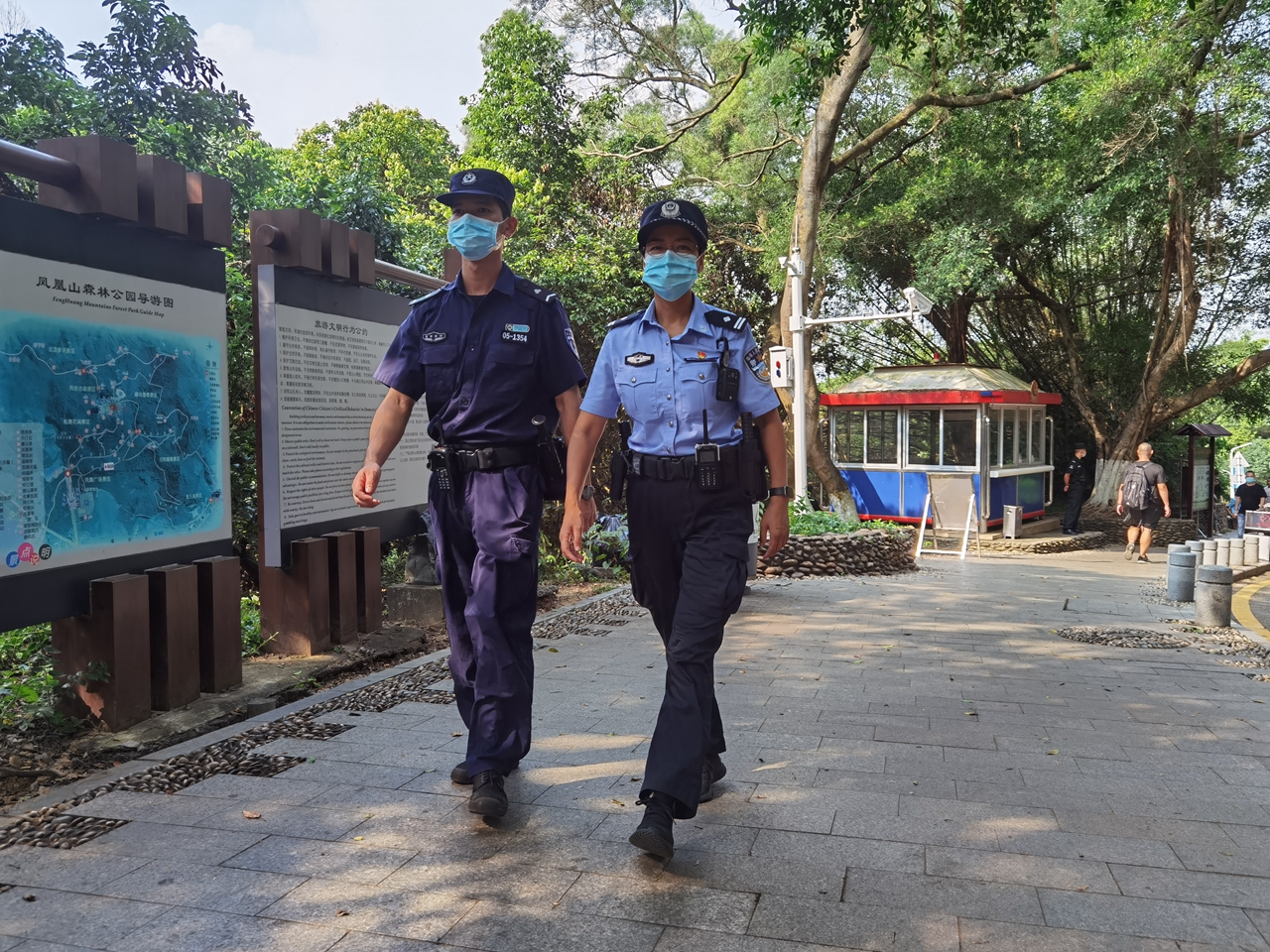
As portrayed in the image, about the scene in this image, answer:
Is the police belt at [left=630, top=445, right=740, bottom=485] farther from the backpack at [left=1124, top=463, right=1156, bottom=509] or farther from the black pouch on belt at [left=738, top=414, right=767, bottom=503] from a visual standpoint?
the backpack at [left=1124, top=463, right=1156, bottom=509]

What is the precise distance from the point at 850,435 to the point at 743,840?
17489mm

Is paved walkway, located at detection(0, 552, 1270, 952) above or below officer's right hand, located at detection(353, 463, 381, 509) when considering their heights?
below

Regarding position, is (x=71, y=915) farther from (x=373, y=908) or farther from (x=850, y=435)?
(x=850, y=435)

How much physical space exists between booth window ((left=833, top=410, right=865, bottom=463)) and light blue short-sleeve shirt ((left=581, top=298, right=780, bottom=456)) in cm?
1689

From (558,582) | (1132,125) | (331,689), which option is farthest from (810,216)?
(331,689)

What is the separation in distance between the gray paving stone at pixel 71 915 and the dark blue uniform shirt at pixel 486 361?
1.77 m

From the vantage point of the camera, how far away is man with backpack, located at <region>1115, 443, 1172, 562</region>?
15.3m

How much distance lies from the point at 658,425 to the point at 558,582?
21.5ft

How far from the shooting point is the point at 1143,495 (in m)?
15.5

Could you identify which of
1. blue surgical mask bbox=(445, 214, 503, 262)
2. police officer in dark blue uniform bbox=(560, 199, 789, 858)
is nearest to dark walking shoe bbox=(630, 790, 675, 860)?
police officer in dark blue uniform bbox=(560, 199, 789, 858)

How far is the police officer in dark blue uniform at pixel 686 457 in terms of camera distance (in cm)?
328

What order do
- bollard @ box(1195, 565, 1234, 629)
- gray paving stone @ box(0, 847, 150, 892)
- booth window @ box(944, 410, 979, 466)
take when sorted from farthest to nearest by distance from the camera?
1. booth window @ box(944, 410, 979, 466)
2. bollard @ box(1195, 565, 1234, 629)
3. gray paving stone @ box(0, 847, 150, 892)

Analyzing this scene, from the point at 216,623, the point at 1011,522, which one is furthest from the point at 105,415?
the point at 1011,522

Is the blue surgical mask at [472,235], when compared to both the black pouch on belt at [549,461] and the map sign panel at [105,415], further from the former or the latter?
the map sign panel at [105,415]
